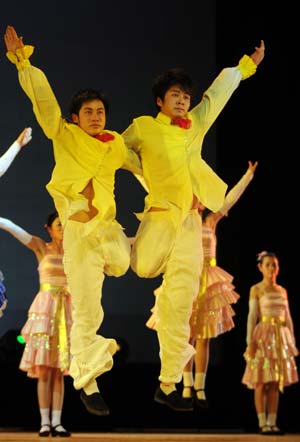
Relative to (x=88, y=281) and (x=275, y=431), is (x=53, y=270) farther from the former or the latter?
(x=88, y=281)

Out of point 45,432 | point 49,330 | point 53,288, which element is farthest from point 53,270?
point 45,432

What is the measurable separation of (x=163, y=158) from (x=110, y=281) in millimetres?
2957

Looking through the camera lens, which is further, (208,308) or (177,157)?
(208,308)

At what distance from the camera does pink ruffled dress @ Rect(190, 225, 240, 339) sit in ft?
21.8

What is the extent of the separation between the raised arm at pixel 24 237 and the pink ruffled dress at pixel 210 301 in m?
1.10

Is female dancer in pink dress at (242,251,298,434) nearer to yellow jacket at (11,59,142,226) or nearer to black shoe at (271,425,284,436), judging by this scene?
black shoe at (271,425,284,436)

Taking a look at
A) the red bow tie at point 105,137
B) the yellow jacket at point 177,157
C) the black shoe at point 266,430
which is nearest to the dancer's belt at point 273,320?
the black shoe at point 266,430

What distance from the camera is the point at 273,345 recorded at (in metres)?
7.49

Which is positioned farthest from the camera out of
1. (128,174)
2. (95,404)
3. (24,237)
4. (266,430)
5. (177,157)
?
(128,174)

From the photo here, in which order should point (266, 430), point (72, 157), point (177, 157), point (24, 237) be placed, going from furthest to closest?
point (266, 430)
point (24, 237)
point (177, 157)
point (72, 157)

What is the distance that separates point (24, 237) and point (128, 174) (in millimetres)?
1267

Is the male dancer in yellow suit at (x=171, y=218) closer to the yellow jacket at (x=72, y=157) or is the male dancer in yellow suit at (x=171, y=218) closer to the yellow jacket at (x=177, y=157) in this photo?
the yellow jacket at (x=177, y=157)

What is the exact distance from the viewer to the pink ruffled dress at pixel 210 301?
6.63 metres

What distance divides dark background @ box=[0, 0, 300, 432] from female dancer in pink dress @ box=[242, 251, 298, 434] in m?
0.37
